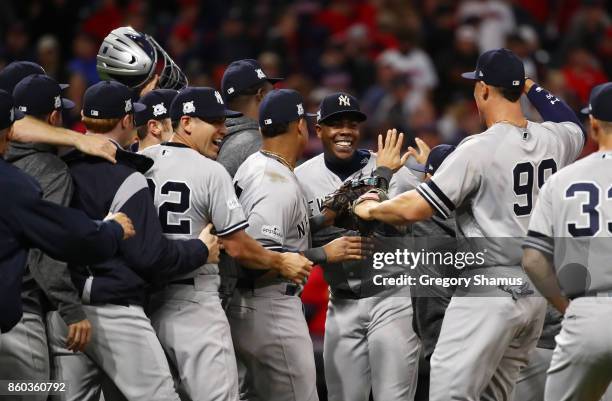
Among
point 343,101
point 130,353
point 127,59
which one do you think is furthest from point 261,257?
point 127,59

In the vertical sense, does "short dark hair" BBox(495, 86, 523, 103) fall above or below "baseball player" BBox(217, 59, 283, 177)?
above

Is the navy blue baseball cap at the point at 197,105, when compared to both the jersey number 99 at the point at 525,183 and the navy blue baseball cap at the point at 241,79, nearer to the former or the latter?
the navy blue baseball cap at the point at 241,79

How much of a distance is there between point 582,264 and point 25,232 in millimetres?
2755

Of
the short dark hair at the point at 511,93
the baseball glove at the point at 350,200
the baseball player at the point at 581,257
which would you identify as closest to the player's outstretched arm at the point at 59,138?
the baseball glove at the point at 350,200

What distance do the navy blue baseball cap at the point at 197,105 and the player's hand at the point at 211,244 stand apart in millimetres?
686

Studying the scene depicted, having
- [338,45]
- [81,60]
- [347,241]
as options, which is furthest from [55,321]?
[338,45]

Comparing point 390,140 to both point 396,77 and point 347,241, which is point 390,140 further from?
point 396,77

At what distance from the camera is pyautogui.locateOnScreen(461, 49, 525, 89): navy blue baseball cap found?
6625 millimetres

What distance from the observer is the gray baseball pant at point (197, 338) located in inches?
252

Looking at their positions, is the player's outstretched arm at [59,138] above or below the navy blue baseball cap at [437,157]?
above

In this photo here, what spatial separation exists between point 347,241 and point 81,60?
25.1 ft

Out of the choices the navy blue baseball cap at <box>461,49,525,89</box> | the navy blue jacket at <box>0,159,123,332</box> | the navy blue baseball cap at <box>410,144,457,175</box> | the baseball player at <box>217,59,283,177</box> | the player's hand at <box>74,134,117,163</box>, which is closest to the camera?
the navy blue jacket at <box>0,159,123,332</box>

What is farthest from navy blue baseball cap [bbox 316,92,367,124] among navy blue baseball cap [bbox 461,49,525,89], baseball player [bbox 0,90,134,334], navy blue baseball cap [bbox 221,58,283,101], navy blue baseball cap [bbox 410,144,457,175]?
baseball player [bbox 0,90,134,334]

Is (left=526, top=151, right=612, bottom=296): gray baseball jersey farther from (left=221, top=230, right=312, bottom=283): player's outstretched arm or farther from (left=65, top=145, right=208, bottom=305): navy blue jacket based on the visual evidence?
(left=65, top=145, right=208, bottom=305): navy blue jacket
